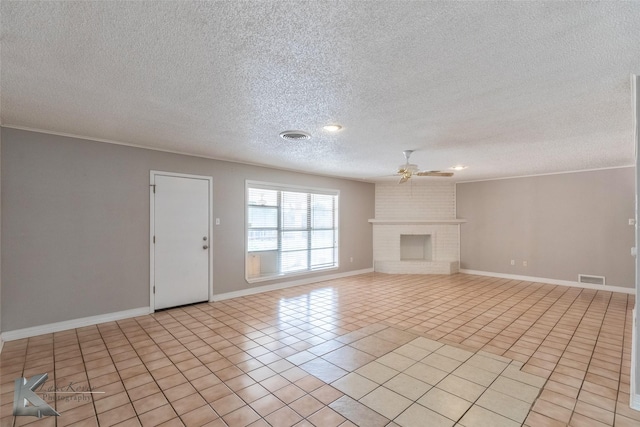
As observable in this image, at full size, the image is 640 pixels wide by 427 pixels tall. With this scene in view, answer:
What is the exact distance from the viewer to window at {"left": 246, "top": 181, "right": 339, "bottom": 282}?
549 centimetres

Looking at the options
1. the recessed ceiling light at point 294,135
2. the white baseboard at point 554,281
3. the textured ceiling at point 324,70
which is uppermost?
the textured ceiling at point 324,70

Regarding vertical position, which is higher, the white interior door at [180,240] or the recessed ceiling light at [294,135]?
the recessed ceiling light at [294,135]

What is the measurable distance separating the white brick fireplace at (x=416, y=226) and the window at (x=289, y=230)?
145cm

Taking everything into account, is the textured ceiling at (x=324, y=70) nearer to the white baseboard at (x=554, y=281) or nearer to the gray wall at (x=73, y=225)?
the gray wall at (x=73, y=225)

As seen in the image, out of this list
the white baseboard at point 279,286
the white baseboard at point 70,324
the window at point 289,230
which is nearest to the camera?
the white baseboard at point 70,324

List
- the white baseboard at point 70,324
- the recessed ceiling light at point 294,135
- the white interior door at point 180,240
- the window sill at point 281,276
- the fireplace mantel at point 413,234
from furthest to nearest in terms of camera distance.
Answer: the fireplace mantel at point 413,234 → the window sill at point 281,276 → the white interior door at point 180,240 → the recessed ceiling light at point 294,135 → the white baseboard at point 70,324

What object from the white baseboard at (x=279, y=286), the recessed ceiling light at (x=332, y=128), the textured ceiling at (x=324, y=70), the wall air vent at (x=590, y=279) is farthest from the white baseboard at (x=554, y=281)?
the recessed ceiling light at (x=332, y=128)

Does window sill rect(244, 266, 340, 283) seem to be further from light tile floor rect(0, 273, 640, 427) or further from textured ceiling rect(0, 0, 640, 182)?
textured ceiling rect(0, 0, 640, 182)

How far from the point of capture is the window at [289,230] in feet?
18.0

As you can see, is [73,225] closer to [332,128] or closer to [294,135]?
[294,135]

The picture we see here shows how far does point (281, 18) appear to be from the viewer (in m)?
1.43

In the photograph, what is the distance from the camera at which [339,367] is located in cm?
264

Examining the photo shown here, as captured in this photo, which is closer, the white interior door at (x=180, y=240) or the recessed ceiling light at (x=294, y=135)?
the recessed ceiling light at (x=294, y=135)

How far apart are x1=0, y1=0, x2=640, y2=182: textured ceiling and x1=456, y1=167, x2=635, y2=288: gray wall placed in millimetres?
2502
